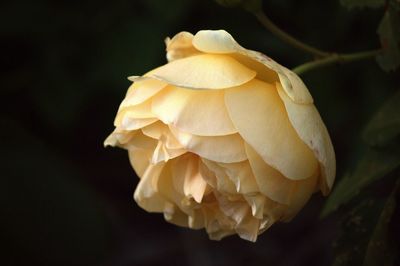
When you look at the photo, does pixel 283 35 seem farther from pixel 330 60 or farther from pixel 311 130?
pixel 311 130

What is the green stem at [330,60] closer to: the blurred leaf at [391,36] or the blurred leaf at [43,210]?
the blurred leaf at [391,36]

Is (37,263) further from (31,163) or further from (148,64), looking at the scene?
(148,64)

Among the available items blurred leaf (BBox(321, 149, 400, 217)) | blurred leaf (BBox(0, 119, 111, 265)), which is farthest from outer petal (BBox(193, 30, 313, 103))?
blurred leaf (BBox(0, 119, 111, 265))

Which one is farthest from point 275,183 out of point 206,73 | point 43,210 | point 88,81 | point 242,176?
point 88,81

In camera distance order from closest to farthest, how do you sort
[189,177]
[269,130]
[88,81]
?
[269,130]
[189,177]
[88,81]

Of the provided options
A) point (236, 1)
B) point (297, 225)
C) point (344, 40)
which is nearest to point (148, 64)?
point (344, 40)

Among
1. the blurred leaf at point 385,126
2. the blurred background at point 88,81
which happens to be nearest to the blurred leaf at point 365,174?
the blurred leaf at point 385,126

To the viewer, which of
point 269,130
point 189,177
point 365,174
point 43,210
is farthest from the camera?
point 43,210
